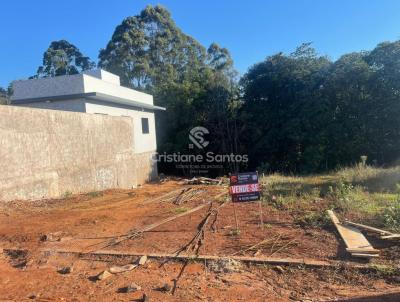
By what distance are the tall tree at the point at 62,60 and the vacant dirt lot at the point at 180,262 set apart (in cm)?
2643

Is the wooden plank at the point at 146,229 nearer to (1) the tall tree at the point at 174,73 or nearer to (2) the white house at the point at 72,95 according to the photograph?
(2) the white house at the point at 72,95

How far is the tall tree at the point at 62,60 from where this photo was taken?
30.6 meters

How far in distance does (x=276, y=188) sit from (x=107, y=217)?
487 cm

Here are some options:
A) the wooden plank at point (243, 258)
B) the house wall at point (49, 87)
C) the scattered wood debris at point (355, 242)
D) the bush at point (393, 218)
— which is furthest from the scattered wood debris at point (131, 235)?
the house wall at point (49, 87)

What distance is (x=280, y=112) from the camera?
61.8ft

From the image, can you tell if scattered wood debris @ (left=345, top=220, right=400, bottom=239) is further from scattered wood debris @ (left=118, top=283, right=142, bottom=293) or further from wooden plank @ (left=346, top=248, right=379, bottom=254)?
scattered wood debris @ (left=118, top=283, right=142, bottom=293)

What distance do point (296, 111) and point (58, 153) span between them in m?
12.7

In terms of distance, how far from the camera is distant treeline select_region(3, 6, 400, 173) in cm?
1653

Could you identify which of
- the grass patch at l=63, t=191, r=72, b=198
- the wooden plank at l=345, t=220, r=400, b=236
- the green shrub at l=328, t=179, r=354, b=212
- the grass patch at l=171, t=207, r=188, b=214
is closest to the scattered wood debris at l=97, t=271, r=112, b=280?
the grass patch at l=171, t=207, r=188, b=214

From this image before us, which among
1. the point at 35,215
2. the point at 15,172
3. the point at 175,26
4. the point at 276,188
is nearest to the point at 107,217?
the point at 35,215

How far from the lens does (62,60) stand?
31438mm

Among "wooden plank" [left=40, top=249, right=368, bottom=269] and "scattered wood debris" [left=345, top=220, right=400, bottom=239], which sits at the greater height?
A: "scattered wood debris" [left=345, top=220, right=400, bottom=239]

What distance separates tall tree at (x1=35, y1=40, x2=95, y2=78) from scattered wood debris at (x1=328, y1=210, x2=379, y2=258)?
3031 centimetres

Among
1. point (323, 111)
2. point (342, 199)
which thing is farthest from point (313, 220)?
point (323, 111)
